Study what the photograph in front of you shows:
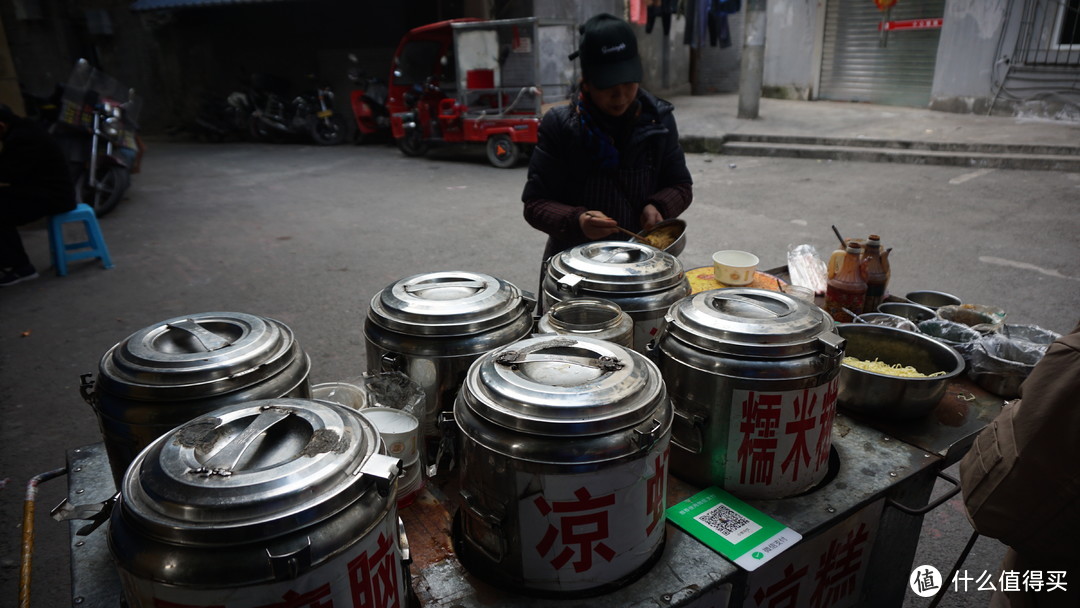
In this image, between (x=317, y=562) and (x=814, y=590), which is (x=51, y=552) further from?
(x=814, y=590)

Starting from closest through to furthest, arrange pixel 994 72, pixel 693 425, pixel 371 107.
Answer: pixel 693 425 → pixel 994 72 → pixel 371 107

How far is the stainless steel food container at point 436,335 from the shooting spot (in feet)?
4.84

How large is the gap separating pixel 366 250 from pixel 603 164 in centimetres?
445

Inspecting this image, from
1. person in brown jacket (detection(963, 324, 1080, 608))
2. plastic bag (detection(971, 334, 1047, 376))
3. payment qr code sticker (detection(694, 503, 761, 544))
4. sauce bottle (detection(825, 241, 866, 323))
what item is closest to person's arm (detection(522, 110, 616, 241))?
sauce bottle (detection(825, 241, 866, 323))

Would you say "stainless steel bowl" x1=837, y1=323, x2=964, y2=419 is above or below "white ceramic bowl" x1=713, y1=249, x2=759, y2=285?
below

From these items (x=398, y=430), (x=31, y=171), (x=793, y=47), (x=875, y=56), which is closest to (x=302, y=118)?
(x=31, y=171)

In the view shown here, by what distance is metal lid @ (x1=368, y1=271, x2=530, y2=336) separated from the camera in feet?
4.85

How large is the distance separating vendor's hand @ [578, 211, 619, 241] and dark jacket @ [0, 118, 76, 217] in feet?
18.8

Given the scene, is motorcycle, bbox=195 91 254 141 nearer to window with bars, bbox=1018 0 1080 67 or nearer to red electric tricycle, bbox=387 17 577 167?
red electric tricycle, bbox=387 17 577 167

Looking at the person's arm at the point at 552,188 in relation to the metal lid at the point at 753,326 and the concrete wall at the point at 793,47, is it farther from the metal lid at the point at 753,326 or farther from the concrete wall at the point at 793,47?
the concrete wall at the point at 793,47

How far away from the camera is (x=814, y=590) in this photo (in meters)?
1.61

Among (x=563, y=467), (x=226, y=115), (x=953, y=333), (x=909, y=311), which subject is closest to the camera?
(x=563, y=467)

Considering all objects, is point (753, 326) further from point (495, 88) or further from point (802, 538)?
point (495, 88)

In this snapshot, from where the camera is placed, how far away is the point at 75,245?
6.23m
